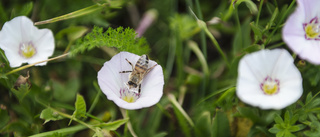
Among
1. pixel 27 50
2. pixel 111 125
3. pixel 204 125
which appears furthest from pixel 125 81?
pixel 27 50

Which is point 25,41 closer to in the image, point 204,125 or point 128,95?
point 128,95

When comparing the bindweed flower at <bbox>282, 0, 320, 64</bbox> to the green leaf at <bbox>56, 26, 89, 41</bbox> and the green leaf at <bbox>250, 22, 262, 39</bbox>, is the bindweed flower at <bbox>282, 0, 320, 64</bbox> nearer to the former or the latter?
the green leaf at <bbox>250, 22, 262, 39</bbox>

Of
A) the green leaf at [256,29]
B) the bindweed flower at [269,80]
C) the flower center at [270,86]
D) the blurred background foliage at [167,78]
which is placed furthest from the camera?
the blurred background foliage at [167,78]

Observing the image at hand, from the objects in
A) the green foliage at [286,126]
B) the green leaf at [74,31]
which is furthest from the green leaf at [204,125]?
the green leaf at [74,31]

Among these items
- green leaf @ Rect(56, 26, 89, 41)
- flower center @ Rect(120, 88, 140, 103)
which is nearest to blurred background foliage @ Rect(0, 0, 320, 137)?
green leaf @ Rect(56, 26, 89, 41)

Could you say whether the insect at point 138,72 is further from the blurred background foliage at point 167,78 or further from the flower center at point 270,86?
the flower center at point 270,86

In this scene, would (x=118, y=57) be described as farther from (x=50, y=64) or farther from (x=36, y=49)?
(x=50, y=64)
